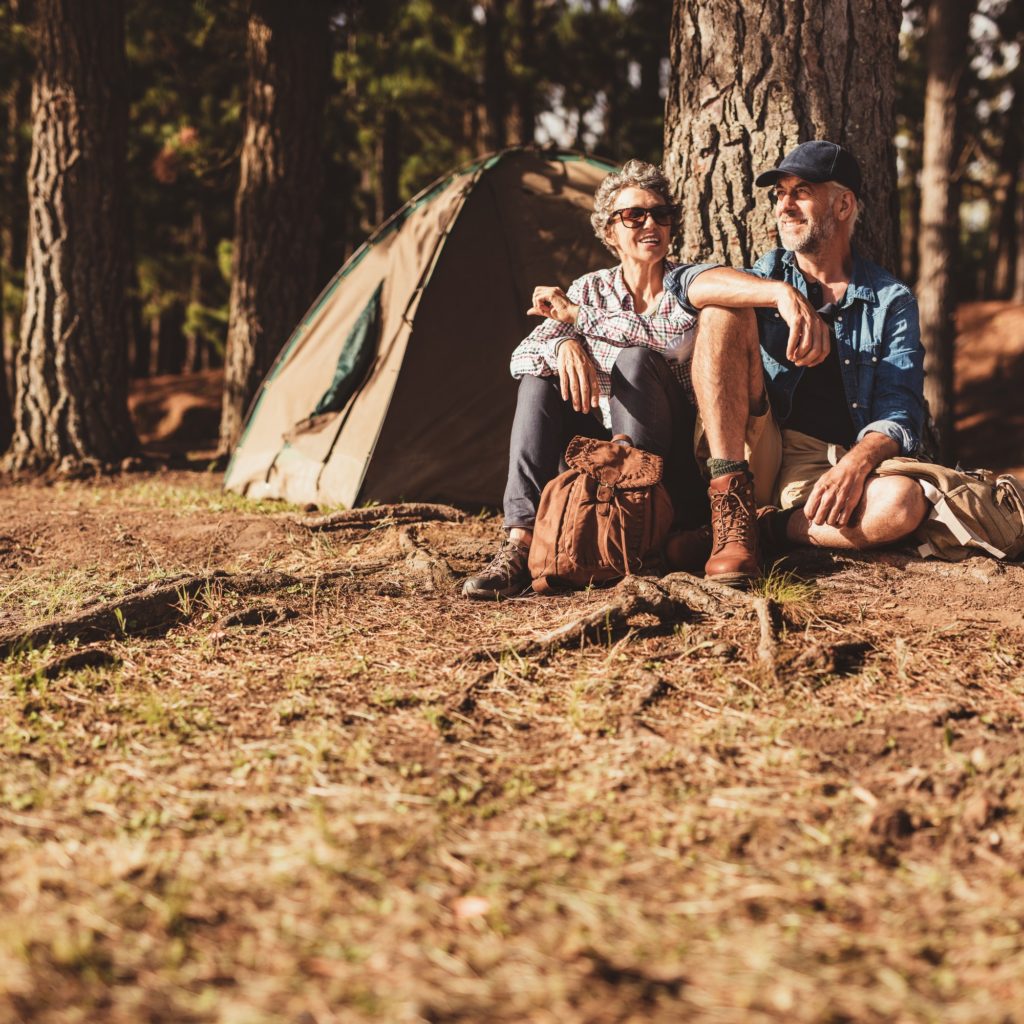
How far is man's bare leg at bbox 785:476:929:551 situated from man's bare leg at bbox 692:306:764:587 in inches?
11.6

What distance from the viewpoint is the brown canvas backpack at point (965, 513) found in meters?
3.38

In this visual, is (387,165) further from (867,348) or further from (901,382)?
(901,382)

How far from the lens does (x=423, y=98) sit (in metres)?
13.0

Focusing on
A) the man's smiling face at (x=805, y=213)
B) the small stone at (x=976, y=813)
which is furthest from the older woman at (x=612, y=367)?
the small stone at (x=976, y=813)

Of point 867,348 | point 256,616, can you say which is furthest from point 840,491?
point 256,616

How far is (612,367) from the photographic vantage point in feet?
12.3

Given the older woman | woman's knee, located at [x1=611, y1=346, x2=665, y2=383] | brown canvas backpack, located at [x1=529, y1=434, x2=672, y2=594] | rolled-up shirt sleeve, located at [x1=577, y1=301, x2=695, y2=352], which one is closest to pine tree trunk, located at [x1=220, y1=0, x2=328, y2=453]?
the older woman

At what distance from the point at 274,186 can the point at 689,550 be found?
201 inches

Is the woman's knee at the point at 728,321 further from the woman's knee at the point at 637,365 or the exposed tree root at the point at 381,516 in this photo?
the exposed tree root at the point at 381,516

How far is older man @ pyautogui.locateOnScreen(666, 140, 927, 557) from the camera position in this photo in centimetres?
341

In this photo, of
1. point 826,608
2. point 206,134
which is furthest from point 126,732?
point 206,134

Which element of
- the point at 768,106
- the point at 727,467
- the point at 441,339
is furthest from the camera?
the point at 441,339

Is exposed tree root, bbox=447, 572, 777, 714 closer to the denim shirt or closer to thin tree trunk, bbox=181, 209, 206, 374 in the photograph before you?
the denim shirt

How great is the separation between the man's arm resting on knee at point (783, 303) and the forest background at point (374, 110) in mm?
4721
